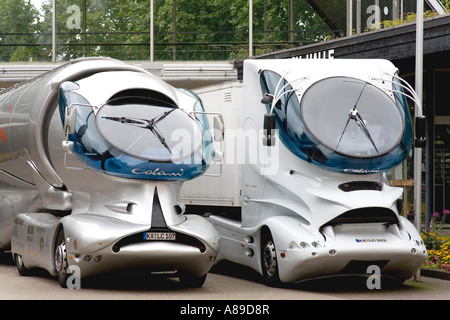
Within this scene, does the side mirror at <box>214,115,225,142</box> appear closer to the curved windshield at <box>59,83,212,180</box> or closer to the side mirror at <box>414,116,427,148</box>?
the curved windshield at <box>59,83,212,180</box>

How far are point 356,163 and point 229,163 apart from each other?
3.02 m

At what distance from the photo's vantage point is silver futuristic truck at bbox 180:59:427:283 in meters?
12.3

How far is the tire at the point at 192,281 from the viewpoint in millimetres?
12820

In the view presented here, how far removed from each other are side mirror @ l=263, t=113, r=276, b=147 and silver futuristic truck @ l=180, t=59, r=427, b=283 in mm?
16

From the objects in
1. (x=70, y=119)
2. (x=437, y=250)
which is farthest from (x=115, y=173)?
(x=437, y=250)

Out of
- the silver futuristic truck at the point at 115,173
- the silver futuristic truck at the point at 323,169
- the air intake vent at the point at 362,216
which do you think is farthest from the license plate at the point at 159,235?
the air intake vent at the point at 362,216

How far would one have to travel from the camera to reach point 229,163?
1499cm

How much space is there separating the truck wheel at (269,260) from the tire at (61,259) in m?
2.86

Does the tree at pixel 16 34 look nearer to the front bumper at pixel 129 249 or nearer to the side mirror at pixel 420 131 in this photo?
the front bumper at pixel 129 249

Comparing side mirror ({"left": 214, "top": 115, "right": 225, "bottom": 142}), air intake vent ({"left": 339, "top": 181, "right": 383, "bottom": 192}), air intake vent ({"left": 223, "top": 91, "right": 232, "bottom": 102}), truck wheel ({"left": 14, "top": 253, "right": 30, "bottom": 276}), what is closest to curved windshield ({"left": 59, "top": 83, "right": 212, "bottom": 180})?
side mirror ({"left": 214, "top": 115, "right": 225, "bottom": 142})

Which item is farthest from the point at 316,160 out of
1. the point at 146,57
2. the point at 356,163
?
the point at 146,57

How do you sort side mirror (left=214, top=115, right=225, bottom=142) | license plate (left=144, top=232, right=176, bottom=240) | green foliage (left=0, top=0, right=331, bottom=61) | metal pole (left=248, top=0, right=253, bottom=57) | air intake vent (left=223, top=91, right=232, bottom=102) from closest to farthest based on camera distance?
license plate (left=144, top=232, right=176, bottom=240) < side mirror (left=214, top=115, right=225, bottom=142) < air intake vent (left=223, top=91, right=232, bottom=102) < metal pole (left=248, top=0, right=253, bottom=57) < green foliage (left=0, top=0, right=331, bottom=61)

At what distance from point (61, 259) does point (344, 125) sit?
428 cm

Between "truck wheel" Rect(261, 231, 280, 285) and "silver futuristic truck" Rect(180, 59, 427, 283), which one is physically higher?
"silver futuristic truck" Rect(180, 59, 427, 283)
